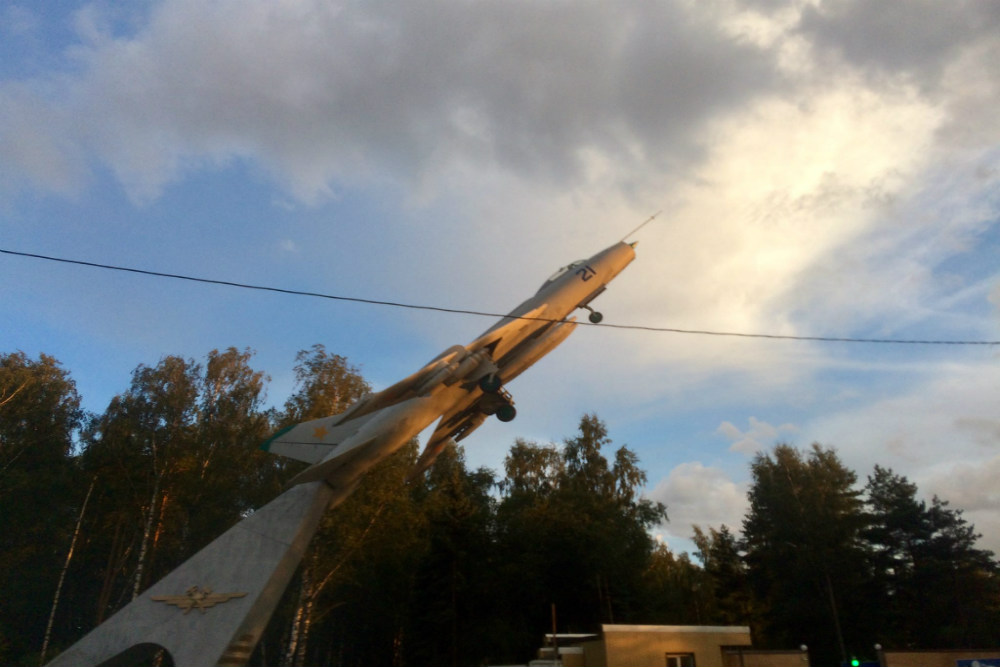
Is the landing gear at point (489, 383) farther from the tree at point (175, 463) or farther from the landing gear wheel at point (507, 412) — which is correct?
the tree at point (175, 463)

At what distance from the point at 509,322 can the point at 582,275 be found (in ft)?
8.91

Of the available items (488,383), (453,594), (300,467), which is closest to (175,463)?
(300,467)

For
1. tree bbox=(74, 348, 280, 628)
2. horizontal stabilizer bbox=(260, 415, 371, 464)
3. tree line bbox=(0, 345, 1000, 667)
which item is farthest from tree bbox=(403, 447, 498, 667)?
horizontal stabilizer bbox=(260, 415, 371, 464)

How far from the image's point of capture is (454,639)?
77.6ft

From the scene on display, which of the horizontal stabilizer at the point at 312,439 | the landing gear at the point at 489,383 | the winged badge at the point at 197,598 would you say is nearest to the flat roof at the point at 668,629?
the landing gear at the point at 489,383

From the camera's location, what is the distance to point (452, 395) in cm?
1398

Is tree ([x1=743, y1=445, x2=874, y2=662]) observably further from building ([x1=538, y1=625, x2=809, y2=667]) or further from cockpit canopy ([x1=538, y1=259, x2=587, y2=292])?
cockpit canopy ([x1=538, y1=259, x2=587, y2=292])

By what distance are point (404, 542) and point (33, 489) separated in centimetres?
1527

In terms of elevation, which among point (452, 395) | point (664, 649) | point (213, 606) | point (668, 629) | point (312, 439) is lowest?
point (664, 649)

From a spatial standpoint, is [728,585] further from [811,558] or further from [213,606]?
[213,606]

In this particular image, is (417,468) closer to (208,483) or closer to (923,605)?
(208,483)

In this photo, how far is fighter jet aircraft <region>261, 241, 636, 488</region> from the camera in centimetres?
1277

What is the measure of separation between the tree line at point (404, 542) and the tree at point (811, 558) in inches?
3.3

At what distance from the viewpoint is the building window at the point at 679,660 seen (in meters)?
16.5
